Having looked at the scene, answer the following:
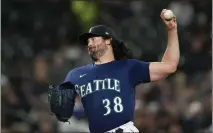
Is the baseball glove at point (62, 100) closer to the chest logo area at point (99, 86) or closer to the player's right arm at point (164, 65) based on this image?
the chest logo area at point (99, 86)

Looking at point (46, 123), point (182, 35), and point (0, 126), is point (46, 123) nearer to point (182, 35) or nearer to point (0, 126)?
point (0, 126)

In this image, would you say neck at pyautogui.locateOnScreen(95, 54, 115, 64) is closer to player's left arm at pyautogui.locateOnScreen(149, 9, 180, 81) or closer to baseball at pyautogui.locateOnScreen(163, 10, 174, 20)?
player's left arm at pyautogui.locateOnScreen(149, 9, 180, 81)

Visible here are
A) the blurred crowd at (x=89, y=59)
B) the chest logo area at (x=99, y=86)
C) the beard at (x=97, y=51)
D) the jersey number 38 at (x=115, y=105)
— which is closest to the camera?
the jersey number 38 at (x=115, y=105)

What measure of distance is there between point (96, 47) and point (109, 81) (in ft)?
1.24

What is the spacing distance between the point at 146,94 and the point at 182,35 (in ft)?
7.30

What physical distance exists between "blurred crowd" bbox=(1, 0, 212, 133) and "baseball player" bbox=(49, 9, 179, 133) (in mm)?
4724

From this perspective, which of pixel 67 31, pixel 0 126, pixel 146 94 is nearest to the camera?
pixel 0 126

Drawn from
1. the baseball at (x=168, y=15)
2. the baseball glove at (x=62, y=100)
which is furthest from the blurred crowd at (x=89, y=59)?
the baseball at (x=168, y=15)

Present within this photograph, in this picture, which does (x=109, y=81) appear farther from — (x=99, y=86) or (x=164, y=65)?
(x=164, y=65)

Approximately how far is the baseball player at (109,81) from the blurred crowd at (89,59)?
472cm

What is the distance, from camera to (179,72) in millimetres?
13680

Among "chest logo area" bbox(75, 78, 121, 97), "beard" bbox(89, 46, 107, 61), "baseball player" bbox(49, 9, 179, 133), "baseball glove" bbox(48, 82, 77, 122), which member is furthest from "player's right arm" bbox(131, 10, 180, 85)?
"baseball glove" bbox(48, 82, 77, 122)

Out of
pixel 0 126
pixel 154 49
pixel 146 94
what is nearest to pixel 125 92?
pixel 0 126

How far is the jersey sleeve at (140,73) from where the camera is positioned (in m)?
6.91
